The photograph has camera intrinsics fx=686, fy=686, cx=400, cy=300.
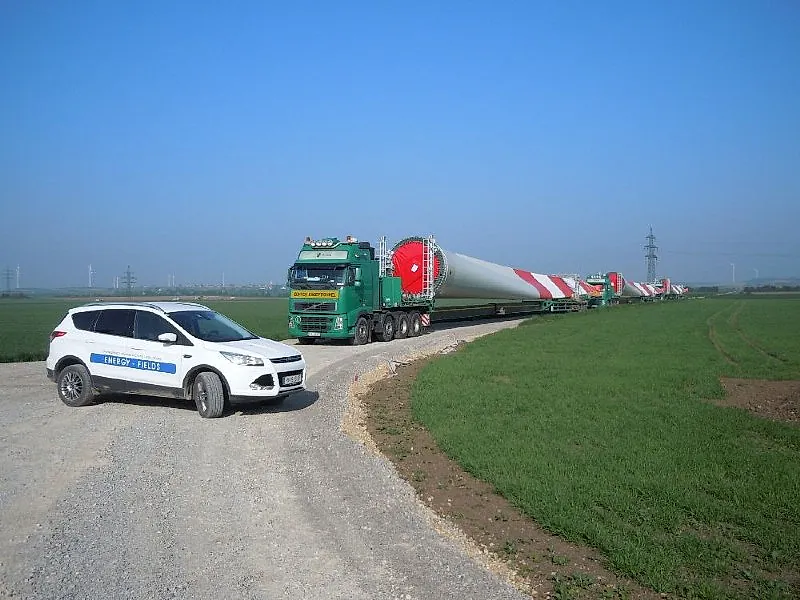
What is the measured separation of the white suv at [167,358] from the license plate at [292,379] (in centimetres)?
2

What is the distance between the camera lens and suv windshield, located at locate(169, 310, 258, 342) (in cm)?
1202

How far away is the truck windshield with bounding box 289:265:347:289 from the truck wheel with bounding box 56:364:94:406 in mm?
12632

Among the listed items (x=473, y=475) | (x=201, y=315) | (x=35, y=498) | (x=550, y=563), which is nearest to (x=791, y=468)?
(x=473, y=475)

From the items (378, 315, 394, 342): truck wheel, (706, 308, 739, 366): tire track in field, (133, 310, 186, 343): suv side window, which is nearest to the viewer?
(133, 310, 186, 343): suv side window

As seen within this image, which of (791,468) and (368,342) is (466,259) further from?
(791,468)

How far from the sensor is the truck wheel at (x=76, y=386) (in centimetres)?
Answer: 1219

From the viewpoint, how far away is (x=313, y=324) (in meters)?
24.6

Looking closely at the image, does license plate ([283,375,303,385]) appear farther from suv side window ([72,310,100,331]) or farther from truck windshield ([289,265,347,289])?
truck windshield ([289,265,347,289])

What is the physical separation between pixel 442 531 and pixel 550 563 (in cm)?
112

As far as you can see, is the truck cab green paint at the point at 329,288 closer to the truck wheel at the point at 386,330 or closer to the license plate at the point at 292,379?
the truck wheel at the point at 386,330

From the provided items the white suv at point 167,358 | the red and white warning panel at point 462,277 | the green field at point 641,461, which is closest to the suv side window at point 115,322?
the white suv at point 167,358

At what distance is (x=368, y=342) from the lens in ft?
87.0

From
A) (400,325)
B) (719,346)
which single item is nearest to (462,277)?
(400,325)

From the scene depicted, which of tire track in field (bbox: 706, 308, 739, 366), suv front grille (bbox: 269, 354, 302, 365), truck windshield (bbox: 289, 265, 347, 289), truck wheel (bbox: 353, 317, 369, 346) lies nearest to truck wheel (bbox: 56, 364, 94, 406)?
suv front grille (bbox: 269, 354, 302, 365)
